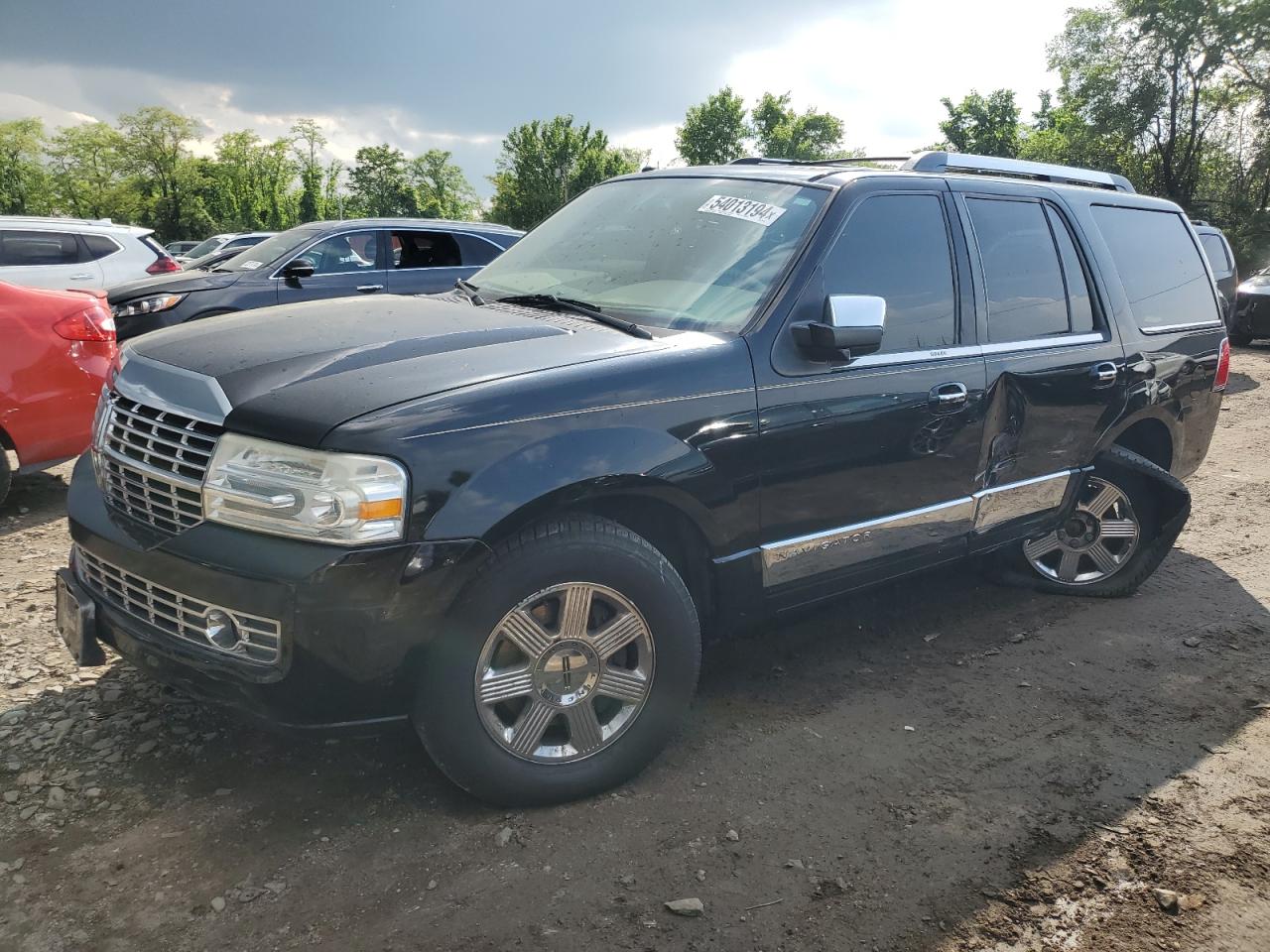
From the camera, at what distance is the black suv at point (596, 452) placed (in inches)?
95.8

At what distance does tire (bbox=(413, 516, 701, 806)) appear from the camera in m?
A: 2.55

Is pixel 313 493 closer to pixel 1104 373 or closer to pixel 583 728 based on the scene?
pixel 583 728

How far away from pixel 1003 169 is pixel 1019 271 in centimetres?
58

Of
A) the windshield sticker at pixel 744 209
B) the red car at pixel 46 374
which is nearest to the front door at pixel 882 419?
the windshield sticker at pixel 744 209

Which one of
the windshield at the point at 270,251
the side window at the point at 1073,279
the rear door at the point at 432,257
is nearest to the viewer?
the side window at the point at 1073,279

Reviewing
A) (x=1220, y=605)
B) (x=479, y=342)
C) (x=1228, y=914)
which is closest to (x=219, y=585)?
(x=479, y=342)

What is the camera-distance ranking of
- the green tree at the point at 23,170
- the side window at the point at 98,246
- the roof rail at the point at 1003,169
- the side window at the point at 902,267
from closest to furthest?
the side window at the point at 902,267, the roof rail at the point at 1003,169, the side window at the point at 98,246, the green tree at the point at 23,170

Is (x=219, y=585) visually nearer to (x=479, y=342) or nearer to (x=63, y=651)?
(x=479, y=342)

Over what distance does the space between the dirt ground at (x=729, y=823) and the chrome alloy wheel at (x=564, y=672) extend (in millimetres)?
220

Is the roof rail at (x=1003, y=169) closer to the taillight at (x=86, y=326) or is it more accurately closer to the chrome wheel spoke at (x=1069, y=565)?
the chrome wheel spoke at (x=1069, y=565)

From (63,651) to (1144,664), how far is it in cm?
428

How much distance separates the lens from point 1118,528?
485 centimetres

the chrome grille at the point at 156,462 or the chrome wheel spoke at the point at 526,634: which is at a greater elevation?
the chrome grille at the point at 156,462

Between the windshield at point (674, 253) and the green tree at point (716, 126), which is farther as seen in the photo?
the green tree at point (716, 126)
